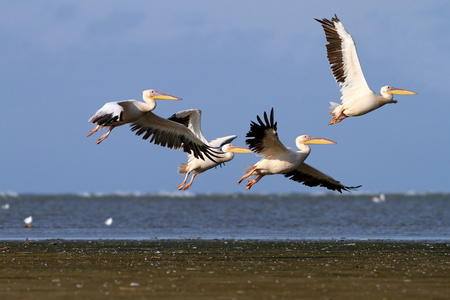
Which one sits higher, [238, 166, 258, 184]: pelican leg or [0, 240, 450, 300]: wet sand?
[238, 166, 258, 184]: pelican leg

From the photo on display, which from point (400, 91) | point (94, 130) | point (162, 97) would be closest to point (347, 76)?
point (400, 91)

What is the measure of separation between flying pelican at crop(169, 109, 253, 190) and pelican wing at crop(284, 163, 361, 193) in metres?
1.15

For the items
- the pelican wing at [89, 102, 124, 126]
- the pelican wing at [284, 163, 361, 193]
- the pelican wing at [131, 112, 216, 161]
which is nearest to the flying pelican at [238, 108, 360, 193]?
the pelican wing at [284, 163, 361, 193]

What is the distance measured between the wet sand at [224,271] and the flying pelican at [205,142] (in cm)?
176

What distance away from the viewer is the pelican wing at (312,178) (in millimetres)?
14914

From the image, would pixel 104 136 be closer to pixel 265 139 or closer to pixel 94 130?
pixel 94 130

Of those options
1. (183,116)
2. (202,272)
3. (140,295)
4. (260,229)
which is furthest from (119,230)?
(140,295)

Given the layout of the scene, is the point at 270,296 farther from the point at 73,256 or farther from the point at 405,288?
the point at 73,256

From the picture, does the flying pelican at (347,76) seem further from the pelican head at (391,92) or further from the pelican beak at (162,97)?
the pelican beak at (162,97)

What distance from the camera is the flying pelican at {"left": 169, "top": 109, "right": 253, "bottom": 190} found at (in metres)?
14.8

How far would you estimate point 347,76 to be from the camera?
14312mm

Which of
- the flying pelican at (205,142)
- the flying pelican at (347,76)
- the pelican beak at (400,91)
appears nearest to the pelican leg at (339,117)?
the flying pelican at (347,76)

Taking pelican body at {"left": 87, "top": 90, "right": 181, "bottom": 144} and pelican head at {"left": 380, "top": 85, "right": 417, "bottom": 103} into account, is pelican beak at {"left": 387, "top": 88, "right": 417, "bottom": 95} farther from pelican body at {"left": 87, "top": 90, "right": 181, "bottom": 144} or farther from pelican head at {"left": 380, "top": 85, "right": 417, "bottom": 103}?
pelican body at {"left": 87, "top": 90, "right": 181, "bottom": 144}

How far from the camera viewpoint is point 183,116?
15.1 metres
